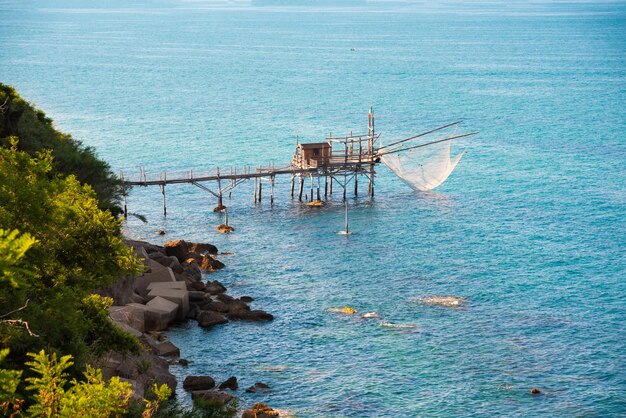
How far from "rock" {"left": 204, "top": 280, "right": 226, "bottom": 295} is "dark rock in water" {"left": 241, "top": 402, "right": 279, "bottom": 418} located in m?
16.7

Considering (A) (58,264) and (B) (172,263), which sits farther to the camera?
(B) (172,263)

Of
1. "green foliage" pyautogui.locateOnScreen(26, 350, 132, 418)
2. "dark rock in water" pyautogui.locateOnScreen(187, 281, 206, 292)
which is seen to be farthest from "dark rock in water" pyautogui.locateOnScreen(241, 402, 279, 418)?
"green foliage" pyautogui.locateOnScreen(26, 350, 132, 418)

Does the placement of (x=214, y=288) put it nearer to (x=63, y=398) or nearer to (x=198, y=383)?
(x=198, y=383)

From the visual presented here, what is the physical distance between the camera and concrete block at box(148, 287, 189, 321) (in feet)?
166

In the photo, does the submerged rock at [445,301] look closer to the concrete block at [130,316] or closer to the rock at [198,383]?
the rock at [198,383]

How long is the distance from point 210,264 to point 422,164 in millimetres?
30091

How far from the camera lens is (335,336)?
49.3 m

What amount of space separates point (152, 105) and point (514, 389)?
113 meters

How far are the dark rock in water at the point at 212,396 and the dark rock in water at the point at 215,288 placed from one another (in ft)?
49.8

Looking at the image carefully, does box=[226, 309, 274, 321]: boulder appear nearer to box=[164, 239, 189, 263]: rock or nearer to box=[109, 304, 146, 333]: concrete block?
box=[109, 304, 146, 333]: concrete block

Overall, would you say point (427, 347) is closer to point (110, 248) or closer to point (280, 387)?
point (280, 387)

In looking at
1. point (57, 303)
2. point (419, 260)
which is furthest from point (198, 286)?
point (57, 303)

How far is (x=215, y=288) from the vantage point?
184 feet

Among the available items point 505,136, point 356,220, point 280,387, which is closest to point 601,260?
point 356,220
